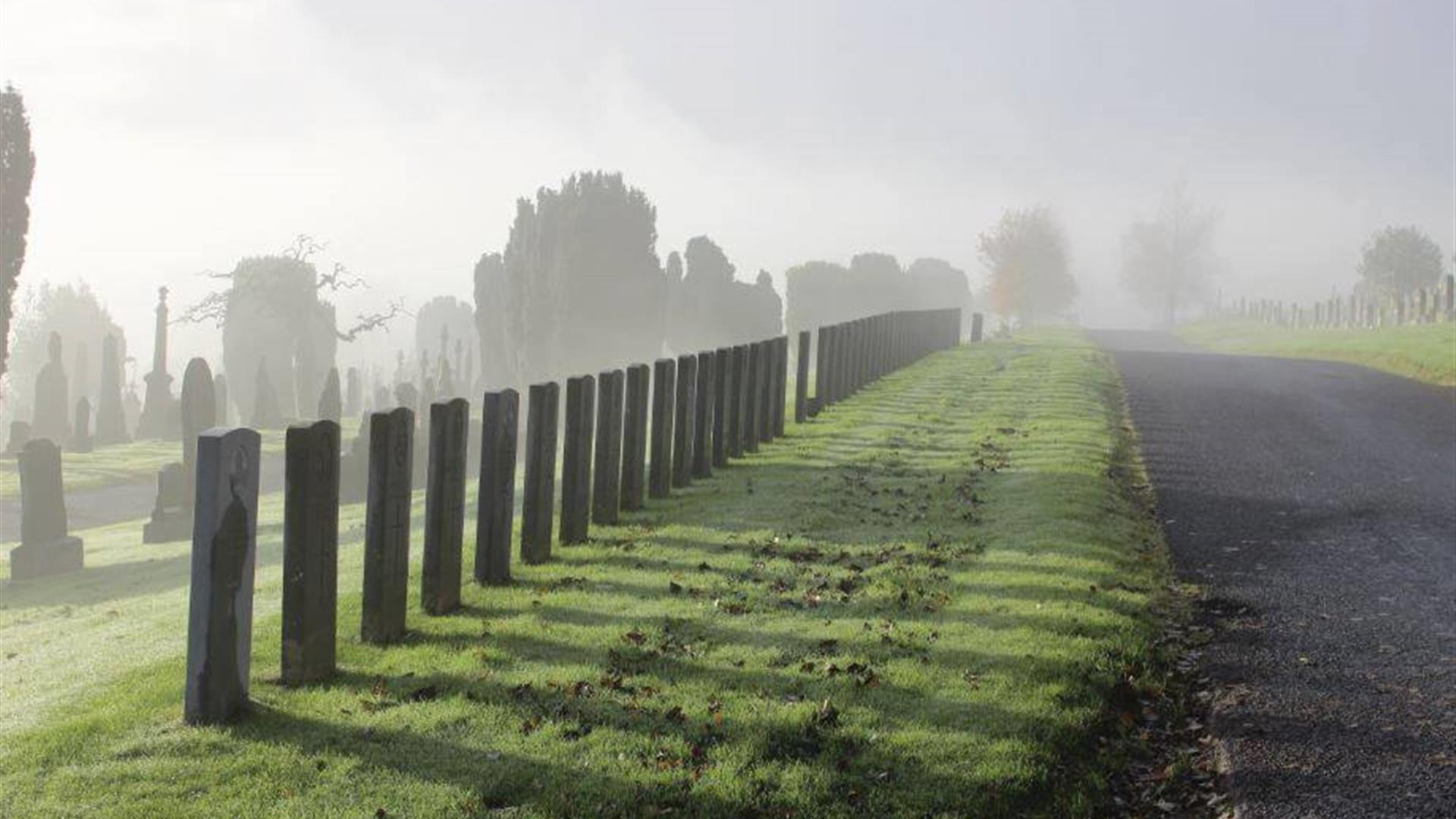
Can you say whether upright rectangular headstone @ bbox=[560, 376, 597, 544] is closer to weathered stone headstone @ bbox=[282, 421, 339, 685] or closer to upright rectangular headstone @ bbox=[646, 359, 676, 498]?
upright rectangular headstone @ bbox=[646, 359, 676, 498]

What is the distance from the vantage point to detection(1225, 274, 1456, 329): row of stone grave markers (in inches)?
1837

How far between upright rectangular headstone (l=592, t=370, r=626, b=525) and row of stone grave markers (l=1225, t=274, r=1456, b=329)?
41.1m

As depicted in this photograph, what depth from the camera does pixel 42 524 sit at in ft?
72.2

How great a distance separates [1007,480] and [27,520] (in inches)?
708

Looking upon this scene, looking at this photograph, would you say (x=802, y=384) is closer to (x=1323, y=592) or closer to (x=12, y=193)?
(x=1323, y=592)

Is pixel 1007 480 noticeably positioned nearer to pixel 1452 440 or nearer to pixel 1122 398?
pixel 1452 440

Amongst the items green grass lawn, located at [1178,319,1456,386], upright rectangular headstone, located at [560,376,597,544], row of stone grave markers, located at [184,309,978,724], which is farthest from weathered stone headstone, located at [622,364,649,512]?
green grass lawn, located at [1178,319,1456,386]

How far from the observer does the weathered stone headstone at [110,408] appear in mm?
52000

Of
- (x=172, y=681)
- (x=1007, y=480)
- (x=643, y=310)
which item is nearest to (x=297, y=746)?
(x=172, y=681)

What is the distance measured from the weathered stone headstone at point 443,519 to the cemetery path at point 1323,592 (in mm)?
4747

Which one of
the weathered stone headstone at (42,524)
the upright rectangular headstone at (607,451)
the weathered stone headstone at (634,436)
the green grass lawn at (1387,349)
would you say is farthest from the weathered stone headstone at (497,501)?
the green grass lawn at (1387,349)

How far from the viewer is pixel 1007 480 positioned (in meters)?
13.1

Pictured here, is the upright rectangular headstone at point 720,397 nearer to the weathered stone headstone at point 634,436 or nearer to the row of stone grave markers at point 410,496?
the row of stone grave markers at point 410,496

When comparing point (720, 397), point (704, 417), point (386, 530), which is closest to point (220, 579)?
point (386, 530)
